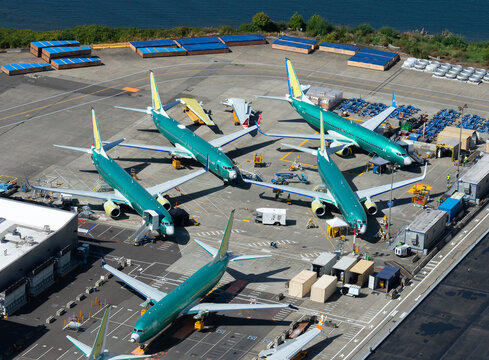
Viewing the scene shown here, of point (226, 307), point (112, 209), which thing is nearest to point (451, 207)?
point (226, 307)

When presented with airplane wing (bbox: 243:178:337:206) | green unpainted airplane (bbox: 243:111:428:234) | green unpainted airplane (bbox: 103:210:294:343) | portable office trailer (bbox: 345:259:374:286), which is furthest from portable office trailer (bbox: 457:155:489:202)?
green unpainted airplane (bbox: 103:210:294:343)

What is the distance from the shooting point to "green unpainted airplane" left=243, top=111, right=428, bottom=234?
13325 cm

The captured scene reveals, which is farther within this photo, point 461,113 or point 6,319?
point 461,113

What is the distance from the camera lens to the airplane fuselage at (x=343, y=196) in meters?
132

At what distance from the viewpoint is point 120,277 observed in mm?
117125

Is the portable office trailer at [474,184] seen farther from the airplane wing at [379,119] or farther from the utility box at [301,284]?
the utility box at [301,284]

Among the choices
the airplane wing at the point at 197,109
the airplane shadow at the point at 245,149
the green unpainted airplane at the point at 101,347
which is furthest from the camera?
the airplane wing at the point at 197,109

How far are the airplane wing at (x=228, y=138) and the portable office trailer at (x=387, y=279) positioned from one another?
48.4 m

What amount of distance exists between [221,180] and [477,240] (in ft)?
149

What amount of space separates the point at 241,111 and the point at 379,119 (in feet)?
91.1

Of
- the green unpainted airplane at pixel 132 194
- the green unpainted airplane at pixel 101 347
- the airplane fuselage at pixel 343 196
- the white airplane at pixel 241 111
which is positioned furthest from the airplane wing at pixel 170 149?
the green unpainted airplane at pixel 101 347

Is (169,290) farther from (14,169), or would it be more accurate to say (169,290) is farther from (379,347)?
(14,169)

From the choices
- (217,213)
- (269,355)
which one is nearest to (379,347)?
(269,355)

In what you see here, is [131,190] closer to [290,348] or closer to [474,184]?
[290,348]
